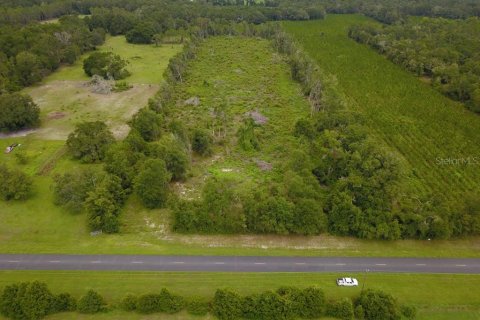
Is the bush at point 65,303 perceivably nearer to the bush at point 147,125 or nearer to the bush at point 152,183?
the bush at point 152,183

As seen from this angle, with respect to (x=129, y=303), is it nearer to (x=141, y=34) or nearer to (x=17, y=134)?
(x=17, y=134)

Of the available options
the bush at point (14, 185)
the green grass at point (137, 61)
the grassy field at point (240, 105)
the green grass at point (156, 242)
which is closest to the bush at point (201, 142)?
the grassy field at point (240, 105)

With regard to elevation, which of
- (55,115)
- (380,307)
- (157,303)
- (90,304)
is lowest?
(157,303)

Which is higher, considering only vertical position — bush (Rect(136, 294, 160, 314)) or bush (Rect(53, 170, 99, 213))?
bush (Rect(53, 170, 99, 213))

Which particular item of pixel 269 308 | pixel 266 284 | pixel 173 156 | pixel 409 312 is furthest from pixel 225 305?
pixel 173 156

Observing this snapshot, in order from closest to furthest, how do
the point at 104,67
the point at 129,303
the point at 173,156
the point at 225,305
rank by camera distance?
the point at 225,305 → the point at 129,303 → the point at 173,156 → the point at 104,67

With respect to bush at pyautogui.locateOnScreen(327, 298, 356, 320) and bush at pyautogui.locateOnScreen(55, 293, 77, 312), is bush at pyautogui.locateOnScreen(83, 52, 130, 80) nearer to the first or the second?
bush at pyautogui.locateOnScreen(55, 293, 77, 312)

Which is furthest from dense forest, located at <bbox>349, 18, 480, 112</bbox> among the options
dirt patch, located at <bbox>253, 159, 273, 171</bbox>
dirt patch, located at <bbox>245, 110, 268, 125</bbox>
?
dirt patch, located at <bbox>253, 159, 273, 171</bbox>
